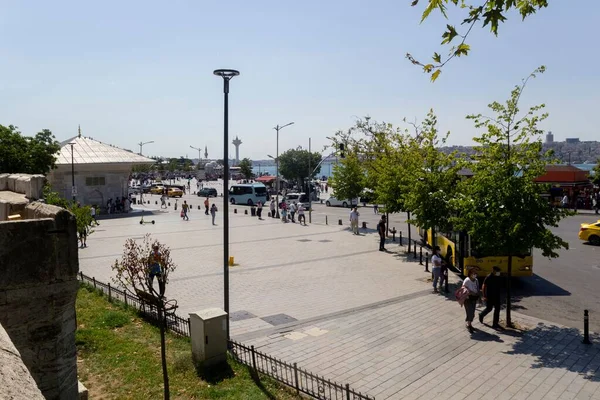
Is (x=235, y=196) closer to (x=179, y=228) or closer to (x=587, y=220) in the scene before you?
(x=179, y=228)

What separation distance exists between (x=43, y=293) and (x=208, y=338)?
190 inches

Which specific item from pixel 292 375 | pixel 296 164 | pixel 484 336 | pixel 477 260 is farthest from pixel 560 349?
pixel 296 164

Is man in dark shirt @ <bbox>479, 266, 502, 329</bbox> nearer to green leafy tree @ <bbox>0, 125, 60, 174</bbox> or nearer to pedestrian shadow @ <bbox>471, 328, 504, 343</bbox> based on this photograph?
pedestrian shadow @ <bbox>471, 328, 504, 343</bbox>

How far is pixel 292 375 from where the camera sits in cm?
894

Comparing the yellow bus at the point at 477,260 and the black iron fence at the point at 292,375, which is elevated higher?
the yellow bus at the point at 477,260

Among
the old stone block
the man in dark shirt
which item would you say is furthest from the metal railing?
the man in dark shirt

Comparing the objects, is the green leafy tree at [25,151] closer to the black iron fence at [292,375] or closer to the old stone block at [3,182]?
the old stone block at [3,182]

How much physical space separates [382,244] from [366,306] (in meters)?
9.54

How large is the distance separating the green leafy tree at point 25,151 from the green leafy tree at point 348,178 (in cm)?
2021

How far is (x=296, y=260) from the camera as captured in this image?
2041 centimetres

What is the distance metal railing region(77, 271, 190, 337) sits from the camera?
38.2ft

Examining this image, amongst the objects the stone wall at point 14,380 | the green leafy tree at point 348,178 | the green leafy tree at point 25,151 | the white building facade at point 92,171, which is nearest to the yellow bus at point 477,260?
the stone wall at point 14,380

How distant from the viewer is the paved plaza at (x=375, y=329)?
8.73 m

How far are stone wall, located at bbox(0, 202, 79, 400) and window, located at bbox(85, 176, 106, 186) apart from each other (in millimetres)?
40672
